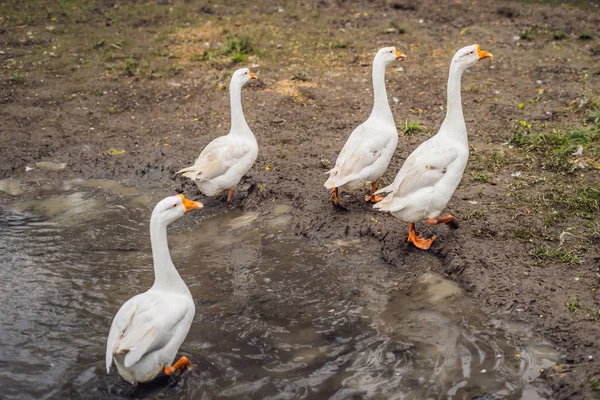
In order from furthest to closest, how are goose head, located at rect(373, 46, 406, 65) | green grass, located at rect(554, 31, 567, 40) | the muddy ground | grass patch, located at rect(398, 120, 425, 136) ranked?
green grass, located at rect(554, 31, 567, 40) → grass patch, located at rect(398, 120, 425, 136) → goose head, located at rect(373, 46, 406, 65) → the muddy ground

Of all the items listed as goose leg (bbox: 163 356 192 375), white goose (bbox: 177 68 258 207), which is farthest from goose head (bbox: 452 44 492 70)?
goose leg (bbox: 163 356 192 375)

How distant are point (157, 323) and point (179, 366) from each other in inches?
17.7

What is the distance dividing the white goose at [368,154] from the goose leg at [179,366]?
2.52 meters

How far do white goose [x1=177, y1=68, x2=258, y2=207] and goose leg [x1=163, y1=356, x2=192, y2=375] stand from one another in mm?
2675

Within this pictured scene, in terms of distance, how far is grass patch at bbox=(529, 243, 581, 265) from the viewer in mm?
6195

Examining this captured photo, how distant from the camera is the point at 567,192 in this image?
23.9 feet

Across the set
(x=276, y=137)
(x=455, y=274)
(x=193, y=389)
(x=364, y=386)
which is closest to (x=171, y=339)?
(x=193, y=389)

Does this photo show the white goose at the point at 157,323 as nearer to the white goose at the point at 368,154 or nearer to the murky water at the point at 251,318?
the murky water at the point at 251,318

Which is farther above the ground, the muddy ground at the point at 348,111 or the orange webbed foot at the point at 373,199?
the muddy ground at the point at 348,111

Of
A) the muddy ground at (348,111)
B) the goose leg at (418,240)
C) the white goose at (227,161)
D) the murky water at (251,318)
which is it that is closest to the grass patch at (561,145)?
the muddy ground at (348,111)

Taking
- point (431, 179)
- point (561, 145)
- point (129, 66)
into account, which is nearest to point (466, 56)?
point (431, 179)

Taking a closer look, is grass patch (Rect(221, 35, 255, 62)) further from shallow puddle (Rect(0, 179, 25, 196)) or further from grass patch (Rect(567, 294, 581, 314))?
grass patch (Rect(567, 294, 581, 314))

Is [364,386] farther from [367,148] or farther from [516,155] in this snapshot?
[516,155]

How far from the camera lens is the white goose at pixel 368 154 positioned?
7031mm
